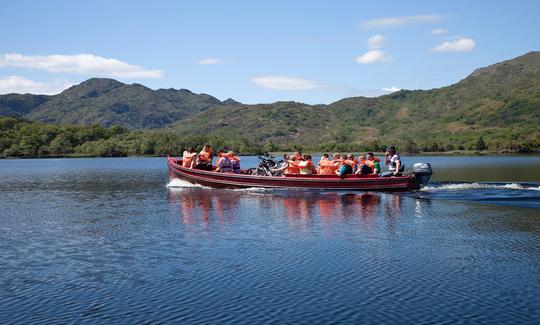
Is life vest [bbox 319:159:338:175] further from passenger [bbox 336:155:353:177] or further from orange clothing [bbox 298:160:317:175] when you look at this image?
orange clothing [bbox 298:160:317:175]

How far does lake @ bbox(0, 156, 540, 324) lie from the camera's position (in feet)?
35.5

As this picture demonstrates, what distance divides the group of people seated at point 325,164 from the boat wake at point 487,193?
101 inches

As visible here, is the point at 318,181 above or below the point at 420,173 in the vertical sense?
below

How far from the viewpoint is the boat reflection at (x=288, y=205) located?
2300cm

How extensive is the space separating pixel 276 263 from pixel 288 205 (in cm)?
1264

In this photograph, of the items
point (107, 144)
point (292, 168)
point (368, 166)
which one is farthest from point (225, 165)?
point (107, 144)

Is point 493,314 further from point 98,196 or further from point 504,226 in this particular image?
point 98,196

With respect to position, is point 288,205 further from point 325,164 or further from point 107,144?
point 107,144

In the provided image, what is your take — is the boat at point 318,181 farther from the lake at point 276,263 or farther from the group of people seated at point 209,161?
the lake at point 276,263

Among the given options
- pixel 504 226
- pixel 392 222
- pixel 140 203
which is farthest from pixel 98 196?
pixel 504 226

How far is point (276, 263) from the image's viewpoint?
14.7 m

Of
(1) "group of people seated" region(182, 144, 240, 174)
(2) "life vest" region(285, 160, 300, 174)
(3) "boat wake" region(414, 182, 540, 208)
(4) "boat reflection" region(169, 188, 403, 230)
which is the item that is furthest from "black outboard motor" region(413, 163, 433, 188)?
(1) "group of people seated" region(182, 144, 240, 174)

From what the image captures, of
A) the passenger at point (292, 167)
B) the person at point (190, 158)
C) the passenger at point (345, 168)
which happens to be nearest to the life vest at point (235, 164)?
the person at point (190, 158)

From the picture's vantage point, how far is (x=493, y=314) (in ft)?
34.5
